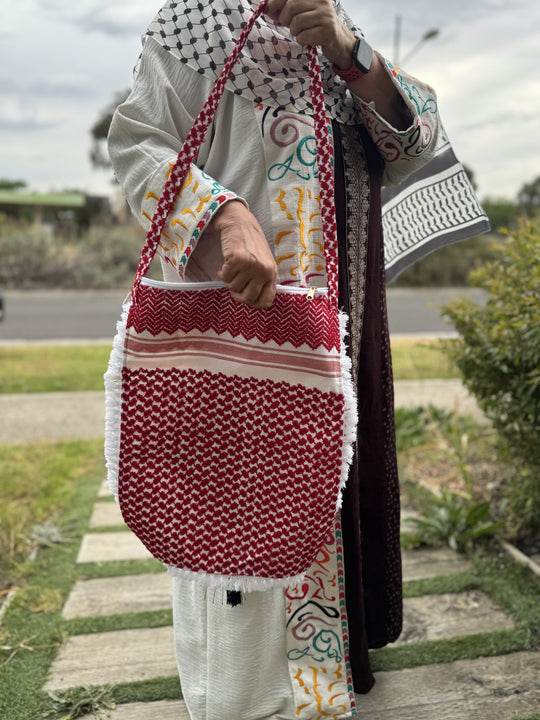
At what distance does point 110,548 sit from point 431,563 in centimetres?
133

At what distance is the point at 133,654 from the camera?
6.77 ft

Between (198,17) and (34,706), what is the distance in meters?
1.79

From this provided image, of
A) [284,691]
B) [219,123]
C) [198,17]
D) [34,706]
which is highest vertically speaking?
[198,17]

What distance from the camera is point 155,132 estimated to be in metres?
1.35

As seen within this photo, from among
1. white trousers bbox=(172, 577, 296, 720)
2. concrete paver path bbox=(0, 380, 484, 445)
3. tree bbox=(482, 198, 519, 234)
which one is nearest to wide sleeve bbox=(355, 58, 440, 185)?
white trousers bbox=(172, 577, 296, 720)

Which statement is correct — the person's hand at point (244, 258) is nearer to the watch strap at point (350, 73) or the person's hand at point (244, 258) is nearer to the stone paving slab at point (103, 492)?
the watch strap at point (350, 73)

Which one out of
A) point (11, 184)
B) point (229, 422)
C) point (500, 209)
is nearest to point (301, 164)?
point (229, 422)

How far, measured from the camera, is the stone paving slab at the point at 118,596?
2328mm

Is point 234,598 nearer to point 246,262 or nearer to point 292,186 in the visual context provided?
point 246,262

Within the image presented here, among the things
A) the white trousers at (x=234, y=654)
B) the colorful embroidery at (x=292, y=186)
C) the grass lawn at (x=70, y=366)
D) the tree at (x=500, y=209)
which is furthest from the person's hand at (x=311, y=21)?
the tree at (x=500, y=209)

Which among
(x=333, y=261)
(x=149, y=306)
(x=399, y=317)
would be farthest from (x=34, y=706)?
(x=399, y=317)

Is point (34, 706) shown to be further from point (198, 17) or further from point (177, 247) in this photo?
point (198, 17)

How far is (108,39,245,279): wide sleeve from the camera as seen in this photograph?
1310mm

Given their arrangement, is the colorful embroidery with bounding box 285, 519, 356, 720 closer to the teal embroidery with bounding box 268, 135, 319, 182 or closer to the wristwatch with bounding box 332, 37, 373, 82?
the teal embroidery with bounding box 268, 135, 319, 182
